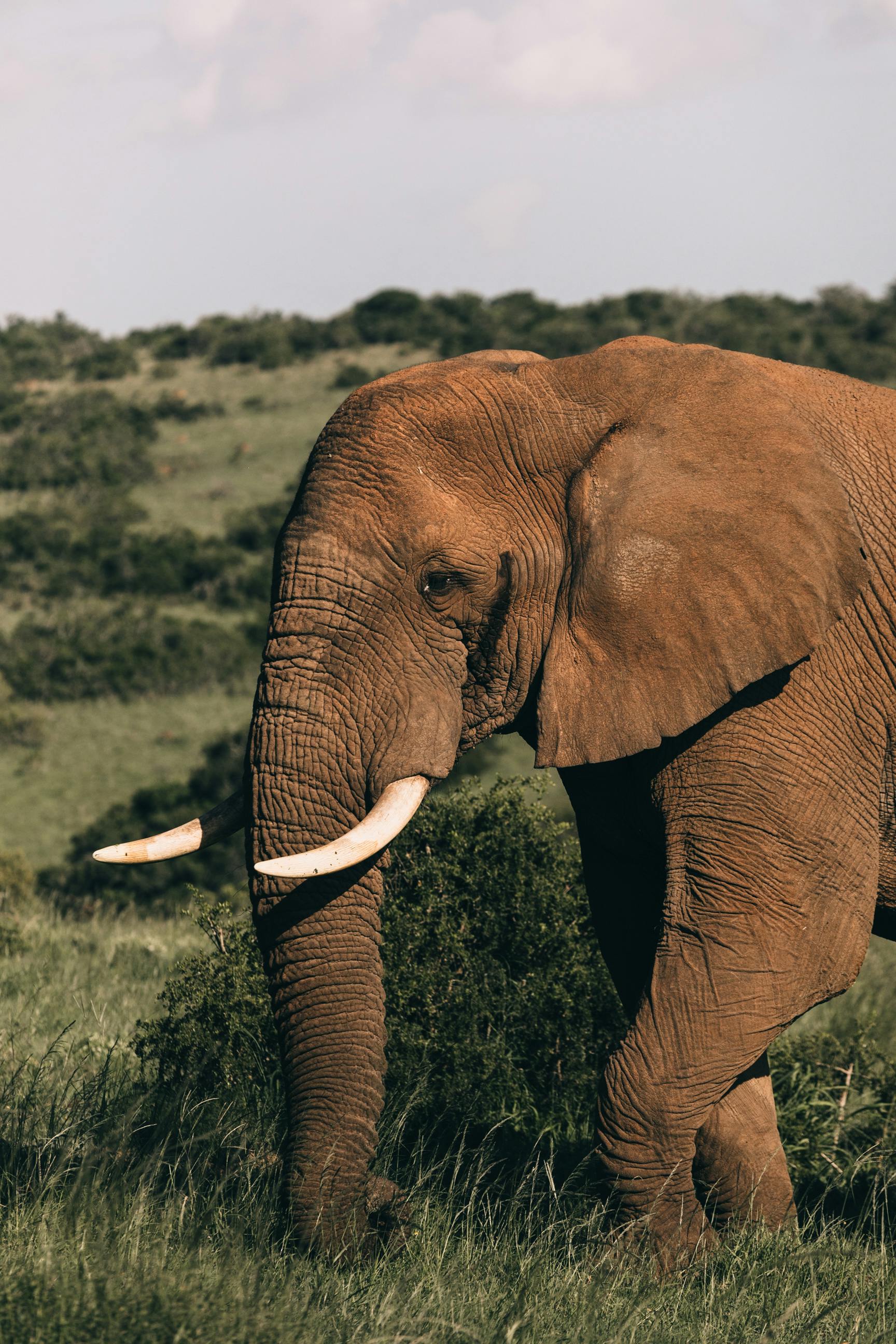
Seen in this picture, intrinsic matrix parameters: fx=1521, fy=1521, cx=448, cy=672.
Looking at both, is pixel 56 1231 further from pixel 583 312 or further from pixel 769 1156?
pixel 583 312

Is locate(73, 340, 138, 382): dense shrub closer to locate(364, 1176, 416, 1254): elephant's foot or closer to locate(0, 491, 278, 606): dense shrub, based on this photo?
locate(0, 491, 278, 606): dense shrub

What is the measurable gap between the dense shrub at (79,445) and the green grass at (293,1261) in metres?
34.5

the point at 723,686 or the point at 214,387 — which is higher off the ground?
the point at 214,387

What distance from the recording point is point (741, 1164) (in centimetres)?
529

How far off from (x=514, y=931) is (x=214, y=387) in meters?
40.9

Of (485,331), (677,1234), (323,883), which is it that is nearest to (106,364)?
(485,331)

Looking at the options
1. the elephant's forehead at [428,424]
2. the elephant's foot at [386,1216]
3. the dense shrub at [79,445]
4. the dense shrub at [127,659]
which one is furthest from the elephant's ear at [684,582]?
the dense shrub at [79,445]

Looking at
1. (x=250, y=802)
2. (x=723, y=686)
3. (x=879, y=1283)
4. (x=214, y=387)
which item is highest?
(x=214, y=387)

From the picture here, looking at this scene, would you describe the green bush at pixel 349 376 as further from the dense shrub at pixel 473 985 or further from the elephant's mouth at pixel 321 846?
the elephant's mouth at pixel 321 846

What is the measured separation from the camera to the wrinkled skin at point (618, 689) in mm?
4398

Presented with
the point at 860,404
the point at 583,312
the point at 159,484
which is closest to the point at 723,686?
the point at 860,404

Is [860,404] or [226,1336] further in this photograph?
[860,404]

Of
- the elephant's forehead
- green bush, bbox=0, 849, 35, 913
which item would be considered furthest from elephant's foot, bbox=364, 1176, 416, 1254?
green bush, bbox=0, 849, 35, 913

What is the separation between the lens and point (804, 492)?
14.8 feet
